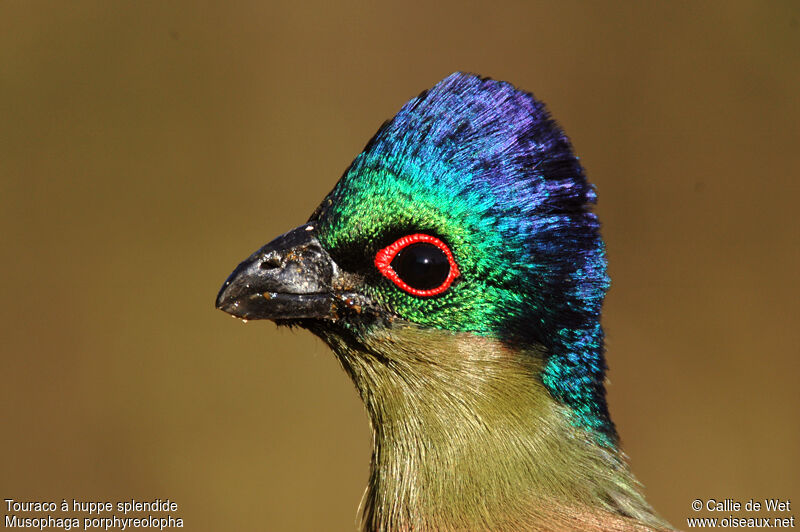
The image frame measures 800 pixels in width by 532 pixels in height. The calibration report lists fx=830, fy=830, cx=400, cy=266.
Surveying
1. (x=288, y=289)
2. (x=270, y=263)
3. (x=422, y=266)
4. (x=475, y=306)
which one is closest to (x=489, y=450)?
(x=475, y=306)

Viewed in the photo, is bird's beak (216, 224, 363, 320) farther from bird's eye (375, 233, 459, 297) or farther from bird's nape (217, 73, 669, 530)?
bird's eye (375, 233, 459, 297)

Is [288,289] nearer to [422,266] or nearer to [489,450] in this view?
[422,266]

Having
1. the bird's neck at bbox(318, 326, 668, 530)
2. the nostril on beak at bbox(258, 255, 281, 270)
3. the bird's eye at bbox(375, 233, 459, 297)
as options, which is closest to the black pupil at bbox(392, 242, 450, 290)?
the bird's eye at bbox(375, 233, 459, 297)

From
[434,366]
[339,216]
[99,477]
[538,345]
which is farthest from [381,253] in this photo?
[99,477]

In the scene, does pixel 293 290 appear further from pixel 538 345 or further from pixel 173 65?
pixel 173 65

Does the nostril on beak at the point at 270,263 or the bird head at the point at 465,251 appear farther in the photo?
the nostril on beak at the point at 270,263

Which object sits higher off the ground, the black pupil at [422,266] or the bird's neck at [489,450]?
the black pupil at [422,266]

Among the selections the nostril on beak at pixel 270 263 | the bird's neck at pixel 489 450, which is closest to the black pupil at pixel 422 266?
the bird's neck at pixel 489 450

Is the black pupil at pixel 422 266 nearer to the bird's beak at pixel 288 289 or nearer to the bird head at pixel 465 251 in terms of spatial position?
the bird head at pixel 465 251
